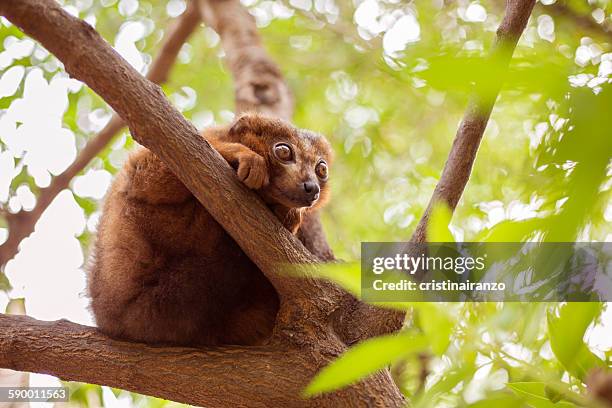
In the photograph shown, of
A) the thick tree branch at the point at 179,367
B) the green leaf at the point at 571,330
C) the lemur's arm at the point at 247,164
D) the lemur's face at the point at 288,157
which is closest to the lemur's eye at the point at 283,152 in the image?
the lemur's face at the point at 288,157

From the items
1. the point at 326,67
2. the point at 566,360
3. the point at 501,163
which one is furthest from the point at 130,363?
the point at 326,67

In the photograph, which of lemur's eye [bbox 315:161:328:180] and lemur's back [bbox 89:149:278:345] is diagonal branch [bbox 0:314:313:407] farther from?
lemur's eye [bbox 315:161:328:180]

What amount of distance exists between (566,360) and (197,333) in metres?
1.76

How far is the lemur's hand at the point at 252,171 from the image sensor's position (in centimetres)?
261

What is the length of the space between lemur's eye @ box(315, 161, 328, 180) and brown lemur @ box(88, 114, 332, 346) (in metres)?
0.32

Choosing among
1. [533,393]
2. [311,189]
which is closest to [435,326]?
[533,393]

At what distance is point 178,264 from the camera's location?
114 inches

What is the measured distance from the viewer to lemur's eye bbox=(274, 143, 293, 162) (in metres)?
3.20

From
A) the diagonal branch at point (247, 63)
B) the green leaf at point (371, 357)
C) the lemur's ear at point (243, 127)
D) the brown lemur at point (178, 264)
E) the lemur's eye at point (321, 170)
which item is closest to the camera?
the green leaf at point (371, 357)

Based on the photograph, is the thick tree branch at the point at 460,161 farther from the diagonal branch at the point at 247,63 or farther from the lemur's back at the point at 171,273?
the diagonal branch at the point at 247,63

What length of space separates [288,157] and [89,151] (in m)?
2.15

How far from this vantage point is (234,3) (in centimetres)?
537

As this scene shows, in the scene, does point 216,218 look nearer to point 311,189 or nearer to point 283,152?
point 311,189

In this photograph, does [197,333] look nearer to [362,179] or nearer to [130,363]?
[130,363]
